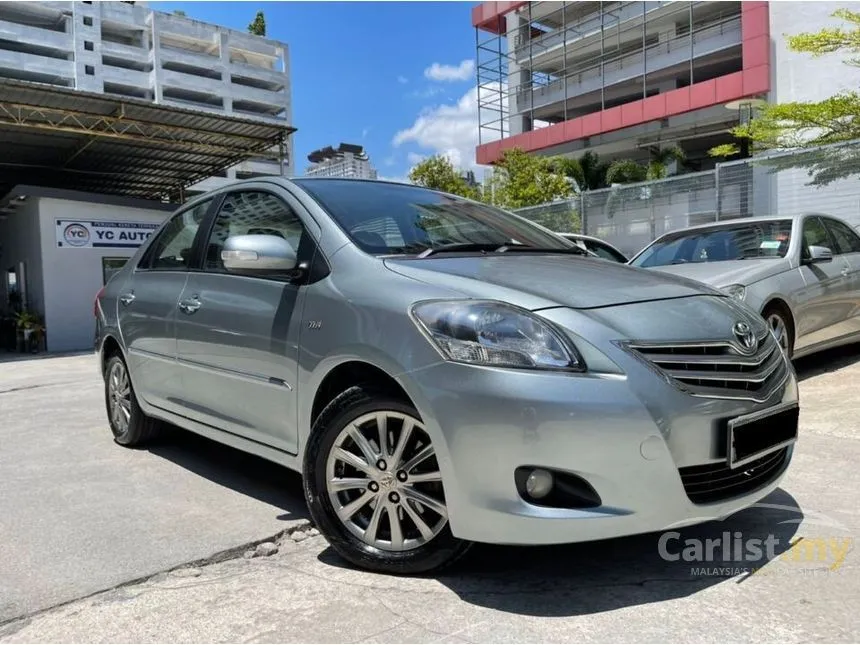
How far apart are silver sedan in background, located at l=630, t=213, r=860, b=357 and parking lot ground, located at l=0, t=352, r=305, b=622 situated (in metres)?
3.83

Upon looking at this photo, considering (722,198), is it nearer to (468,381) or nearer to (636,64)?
(468,381)

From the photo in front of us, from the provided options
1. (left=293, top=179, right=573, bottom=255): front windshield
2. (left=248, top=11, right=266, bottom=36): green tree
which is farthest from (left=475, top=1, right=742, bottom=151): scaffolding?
(left=248, top=11, right=266, bottom=36): green tree

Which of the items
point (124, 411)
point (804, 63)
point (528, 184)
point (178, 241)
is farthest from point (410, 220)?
point (804, 63)

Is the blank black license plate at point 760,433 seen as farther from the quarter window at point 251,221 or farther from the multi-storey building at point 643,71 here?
the multi-storey building at point 643,71

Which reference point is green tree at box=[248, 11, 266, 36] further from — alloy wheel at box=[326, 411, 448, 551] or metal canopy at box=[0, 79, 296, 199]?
alloy wheel at box=[326, 411, 448, 551]

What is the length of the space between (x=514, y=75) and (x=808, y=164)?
33.8 metres

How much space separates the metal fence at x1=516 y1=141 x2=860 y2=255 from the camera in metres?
9.55

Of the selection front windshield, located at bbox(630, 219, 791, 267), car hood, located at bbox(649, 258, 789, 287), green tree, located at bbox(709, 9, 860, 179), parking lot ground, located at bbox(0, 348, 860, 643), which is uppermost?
green tree, located at bbox(709, 9, 860, 179)

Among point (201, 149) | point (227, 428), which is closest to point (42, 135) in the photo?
point (201, 149)

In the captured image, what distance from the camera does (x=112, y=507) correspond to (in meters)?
3.54

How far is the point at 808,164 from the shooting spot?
9742mm

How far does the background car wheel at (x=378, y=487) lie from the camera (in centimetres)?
250

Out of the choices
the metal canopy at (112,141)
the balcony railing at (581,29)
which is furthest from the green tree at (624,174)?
the metal canopy at (112,141)

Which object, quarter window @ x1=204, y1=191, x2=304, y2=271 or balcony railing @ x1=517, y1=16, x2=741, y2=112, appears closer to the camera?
quarter window @ x1=204, y1=191, x2=304, y2=271
